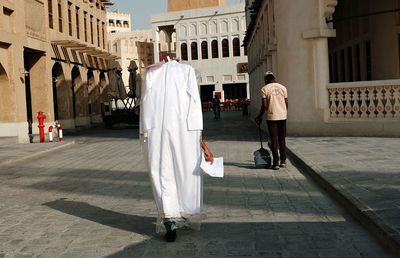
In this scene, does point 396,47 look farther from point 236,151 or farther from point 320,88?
point 236,151

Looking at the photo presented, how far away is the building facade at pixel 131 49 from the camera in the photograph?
275ft

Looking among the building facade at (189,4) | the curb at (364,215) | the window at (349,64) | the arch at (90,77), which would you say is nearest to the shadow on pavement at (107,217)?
the curb at (364,215)

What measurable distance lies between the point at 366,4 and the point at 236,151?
10745 mm

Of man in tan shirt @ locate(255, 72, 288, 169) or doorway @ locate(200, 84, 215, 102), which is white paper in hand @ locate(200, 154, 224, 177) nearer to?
man in tan shirt @ locate(255, 72, 288, 169)

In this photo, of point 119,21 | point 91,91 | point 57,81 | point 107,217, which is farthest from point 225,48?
point 119,21

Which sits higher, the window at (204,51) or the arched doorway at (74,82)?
the window at (204,51)

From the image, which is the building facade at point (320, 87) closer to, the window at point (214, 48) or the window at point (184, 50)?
the window at point (214, 48)

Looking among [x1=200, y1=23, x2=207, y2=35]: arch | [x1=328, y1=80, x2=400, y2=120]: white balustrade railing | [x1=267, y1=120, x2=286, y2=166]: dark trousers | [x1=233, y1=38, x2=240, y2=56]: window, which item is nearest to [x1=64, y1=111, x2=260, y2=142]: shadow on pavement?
[x1=328, y1=80, x2=400, y2=120]: white balustrade railing

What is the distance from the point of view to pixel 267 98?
10625mm

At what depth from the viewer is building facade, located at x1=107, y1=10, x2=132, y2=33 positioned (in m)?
143

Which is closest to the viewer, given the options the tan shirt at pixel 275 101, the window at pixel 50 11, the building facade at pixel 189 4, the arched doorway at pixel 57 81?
the tan shirt at pixel 275 101

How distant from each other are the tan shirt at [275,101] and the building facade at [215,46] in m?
54.0

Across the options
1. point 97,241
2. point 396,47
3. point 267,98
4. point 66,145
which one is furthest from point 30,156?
point 396,47

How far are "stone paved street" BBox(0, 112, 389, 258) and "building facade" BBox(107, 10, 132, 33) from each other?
135126mm
